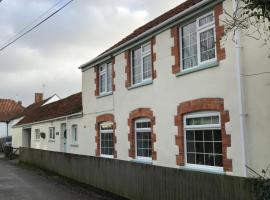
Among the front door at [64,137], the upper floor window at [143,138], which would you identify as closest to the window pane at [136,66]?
the upper floor window at [143,138]

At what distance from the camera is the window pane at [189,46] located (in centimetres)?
1292

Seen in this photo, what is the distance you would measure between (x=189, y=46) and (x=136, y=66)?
3.68 m

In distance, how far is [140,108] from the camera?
15633 millimetres

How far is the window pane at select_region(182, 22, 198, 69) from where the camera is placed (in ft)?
42.4

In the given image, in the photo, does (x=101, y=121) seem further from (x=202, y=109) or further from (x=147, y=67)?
(x=202, y=109)

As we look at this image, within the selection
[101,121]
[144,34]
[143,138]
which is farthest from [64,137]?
[144,34]

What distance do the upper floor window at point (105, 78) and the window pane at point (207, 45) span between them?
6924mm

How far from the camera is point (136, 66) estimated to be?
16.5 m

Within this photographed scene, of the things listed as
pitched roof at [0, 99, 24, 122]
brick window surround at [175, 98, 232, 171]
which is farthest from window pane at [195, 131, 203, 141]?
pitched roof at [0, 99, 24, 122]

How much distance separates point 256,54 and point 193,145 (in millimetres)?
3624

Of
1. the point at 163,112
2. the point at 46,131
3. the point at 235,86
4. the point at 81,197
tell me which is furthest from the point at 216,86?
the point at 46,131

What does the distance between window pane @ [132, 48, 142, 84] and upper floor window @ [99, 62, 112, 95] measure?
235 cm

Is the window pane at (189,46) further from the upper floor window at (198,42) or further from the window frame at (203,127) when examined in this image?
the window frame at (203,127)

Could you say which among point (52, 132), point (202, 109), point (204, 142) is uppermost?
point (202, 109)
